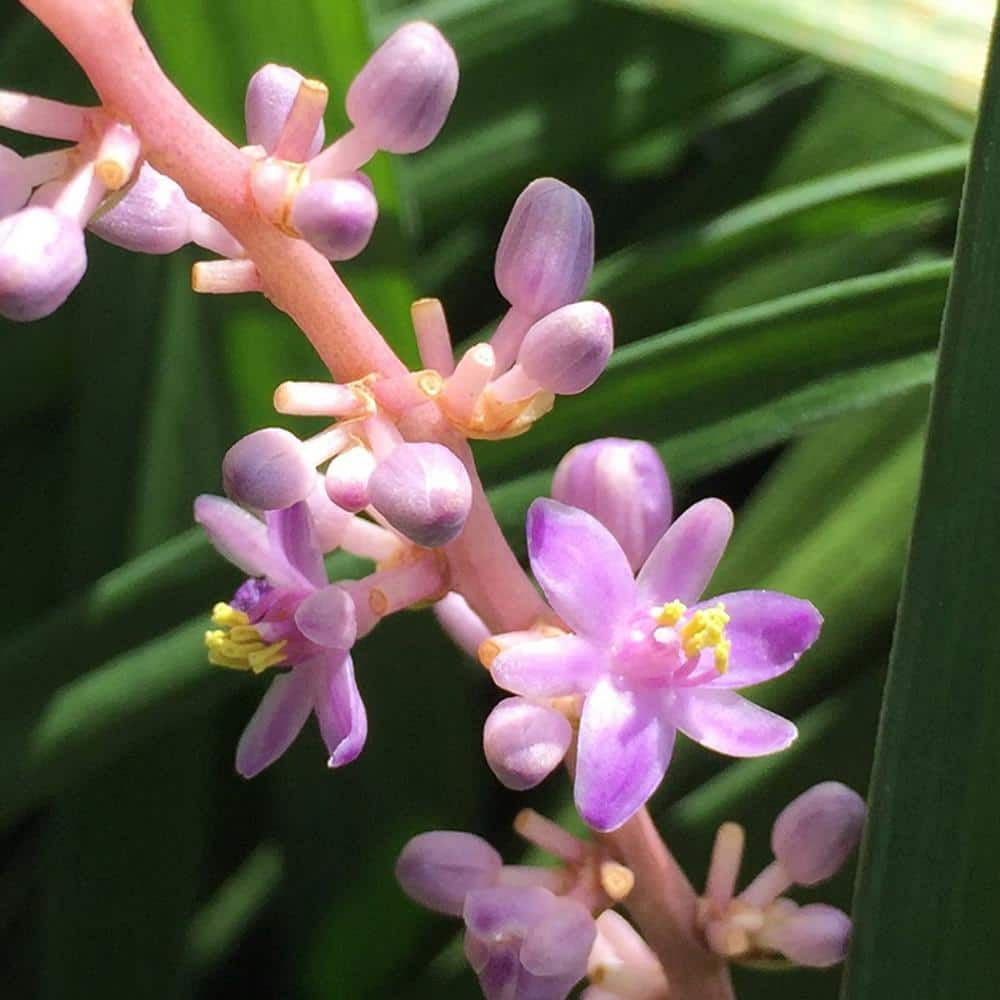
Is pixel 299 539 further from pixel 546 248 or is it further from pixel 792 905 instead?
pixel 792 905

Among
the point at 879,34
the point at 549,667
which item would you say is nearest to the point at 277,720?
the point at 549,667

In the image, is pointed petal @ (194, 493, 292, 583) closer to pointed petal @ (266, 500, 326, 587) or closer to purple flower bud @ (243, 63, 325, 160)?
pointed petal @ (266, 500, 326, 587)

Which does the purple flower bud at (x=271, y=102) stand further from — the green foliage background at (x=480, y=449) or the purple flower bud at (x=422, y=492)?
the green foliage background at (x=480, y=449)

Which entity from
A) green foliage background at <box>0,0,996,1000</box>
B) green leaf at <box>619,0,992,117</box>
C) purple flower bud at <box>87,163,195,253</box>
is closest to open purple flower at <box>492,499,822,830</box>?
purple flower bud at <box>87,163,195,253</box>

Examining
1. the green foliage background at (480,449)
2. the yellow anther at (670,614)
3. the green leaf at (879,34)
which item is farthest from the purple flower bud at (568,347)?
the green leaf at (879,34)

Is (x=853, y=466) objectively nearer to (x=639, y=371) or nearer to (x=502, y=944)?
(x=639, y=371)
